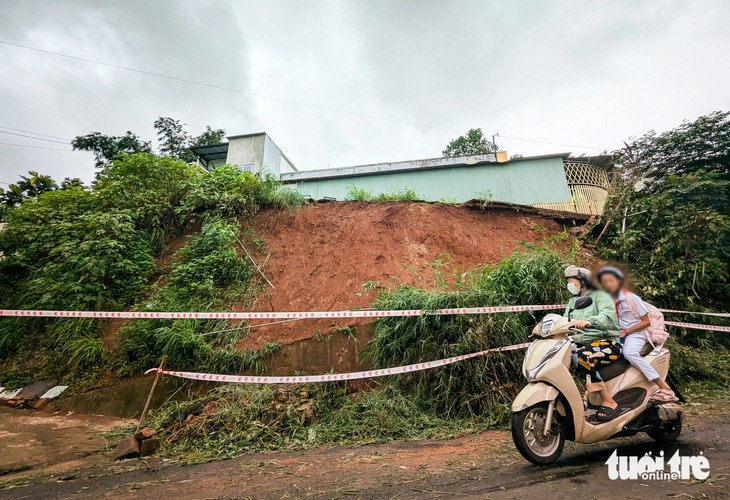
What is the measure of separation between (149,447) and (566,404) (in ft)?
13.9

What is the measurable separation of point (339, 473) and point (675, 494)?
7.63 ft

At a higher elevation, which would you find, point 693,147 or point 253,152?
point 253,152

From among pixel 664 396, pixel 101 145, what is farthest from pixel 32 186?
pixel 664 396

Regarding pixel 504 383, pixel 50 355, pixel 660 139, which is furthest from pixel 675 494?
pixel 660 139

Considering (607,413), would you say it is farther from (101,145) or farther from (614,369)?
(101,145)

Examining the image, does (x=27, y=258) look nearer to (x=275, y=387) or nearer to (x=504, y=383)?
(x=275, y=387)

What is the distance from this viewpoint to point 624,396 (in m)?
3.03

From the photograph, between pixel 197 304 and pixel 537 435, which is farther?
pixel 197 304

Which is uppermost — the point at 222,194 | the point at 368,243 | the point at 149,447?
the point at 222,194

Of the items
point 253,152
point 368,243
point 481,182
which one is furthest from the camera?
point 253,152

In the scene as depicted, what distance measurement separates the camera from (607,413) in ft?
9.55

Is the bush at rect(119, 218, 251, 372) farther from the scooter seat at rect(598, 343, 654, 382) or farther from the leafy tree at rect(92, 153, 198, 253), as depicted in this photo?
the scooter seat at rect(598, 343, 654, 382)

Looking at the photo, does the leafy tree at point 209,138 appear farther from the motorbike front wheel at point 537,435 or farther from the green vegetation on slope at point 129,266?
the motorbike front wheel at point 537,435

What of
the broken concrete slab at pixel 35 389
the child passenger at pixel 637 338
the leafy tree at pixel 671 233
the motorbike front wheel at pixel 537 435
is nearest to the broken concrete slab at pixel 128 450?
the broken concrete slab at pixel 35 389
